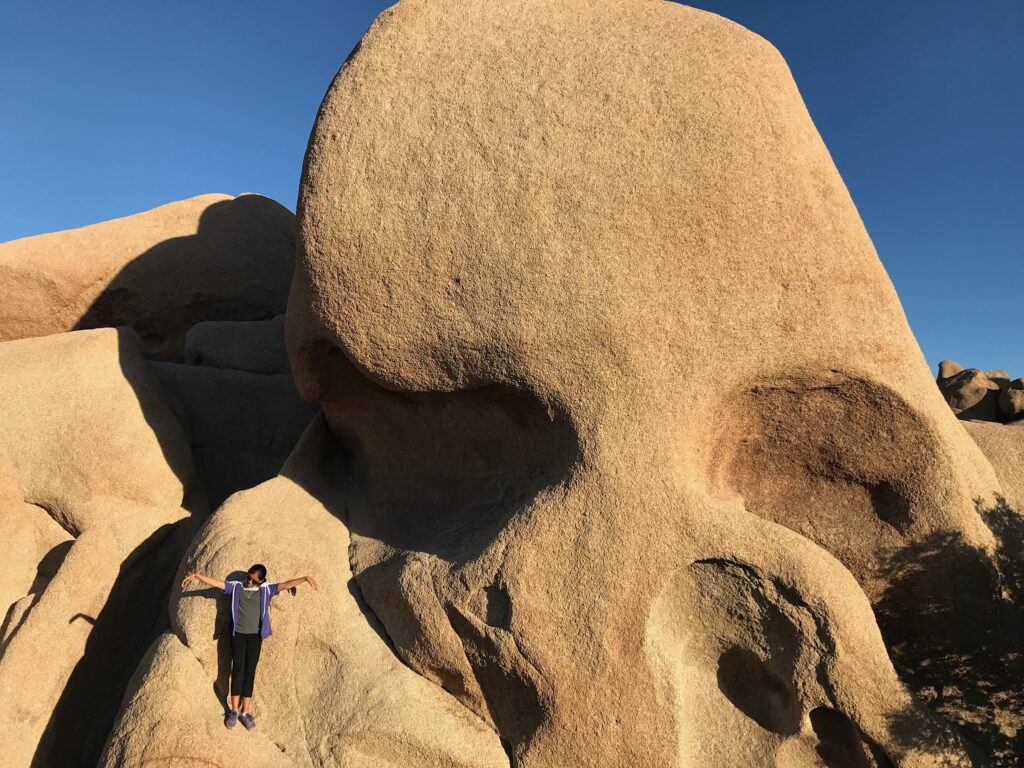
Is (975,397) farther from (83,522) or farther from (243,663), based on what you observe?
(83,522)

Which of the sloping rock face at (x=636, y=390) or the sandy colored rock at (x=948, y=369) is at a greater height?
the sandy colored rock at (x=948, y=369)

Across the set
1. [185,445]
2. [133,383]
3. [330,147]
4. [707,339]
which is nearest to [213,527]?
[185,445]

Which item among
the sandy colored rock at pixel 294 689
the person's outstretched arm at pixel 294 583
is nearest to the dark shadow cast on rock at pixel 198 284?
the sandy colored rock at pixel 294 689

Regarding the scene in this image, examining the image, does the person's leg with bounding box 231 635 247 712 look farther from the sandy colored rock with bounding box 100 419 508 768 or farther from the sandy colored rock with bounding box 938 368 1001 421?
the sandy colored rock with bounding box 938 368 1001 421

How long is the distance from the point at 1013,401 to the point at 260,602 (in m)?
8.80

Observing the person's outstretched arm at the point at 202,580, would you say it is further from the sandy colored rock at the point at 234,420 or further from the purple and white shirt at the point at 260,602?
the sandy colored rock at the point at 234,420

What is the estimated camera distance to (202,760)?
4.01 m

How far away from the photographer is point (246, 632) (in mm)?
4312

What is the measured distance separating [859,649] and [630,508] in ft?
4.37

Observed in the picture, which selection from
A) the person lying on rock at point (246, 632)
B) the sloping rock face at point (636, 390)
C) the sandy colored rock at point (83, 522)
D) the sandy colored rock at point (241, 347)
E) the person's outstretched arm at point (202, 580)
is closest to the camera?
the sloping rock face at point (636, 390)

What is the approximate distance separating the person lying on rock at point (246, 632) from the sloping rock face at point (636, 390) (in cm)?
64

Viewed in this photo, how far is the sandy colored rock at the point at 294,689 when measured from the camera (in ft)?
13.4

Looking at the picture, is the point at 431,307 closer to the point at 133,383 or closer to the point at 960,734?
the point at 133,383

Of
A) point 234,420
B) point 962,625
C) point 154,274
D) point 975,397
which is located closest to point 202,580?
point 234,420
